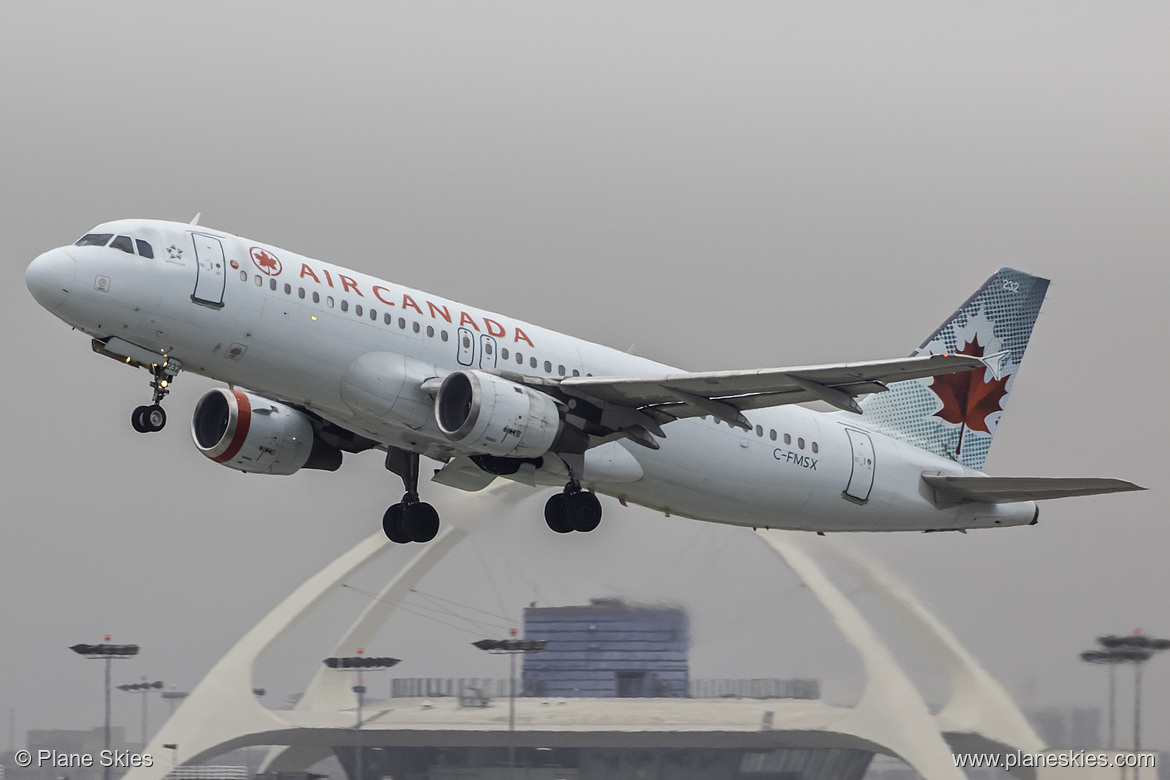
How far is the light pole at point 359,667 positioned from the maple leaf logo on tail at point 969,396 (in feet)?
78.4

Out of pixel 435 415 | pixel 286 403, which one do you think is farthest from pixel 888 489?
pixel 286 403

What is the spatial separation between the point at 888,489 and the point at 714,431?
5.27 metres

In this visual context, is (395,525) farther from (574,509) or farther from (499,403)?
(499,403)

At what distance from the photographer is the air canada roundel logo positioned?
Result: 82.6 ft

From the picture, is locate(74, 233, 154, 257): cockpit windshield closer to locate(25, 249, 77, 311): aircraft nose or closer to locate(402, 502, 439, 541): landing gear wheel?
locate(25, 249, 77, 311): aircraft nose

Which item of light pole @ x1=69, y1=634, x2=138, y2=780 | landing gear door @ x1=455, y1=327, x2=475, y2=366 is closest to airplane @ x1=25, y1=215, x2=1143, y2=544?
landing gear door @ x1=455, y1=327, x2=475, y2=366

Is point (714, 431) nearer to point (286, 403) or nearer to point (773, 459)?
point (773, 459)

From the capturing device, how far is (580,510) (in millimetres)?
28500

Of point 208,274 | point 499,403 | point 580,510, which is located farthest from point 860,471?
point 208,274

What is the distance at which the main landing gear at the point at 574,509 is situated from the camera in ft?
93.1

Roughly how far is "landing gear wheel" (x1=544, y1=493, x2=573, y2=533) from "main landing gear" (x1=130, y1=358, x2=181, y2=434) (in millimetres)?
8241

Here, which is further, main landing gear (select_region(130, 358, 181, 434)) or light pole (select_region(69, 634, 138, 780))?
light pole (select_region(69, 634, 138, 780))

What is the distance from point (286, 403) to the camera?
3028 centimetres

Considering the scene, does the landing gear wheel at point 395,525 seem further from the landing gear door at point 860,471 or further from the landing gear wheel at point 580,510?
the landing gear door at point 860,471
